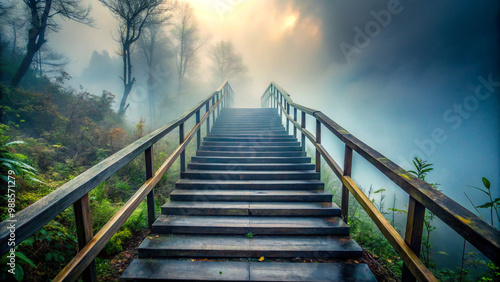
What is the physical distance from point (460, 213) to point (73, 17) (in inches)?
549

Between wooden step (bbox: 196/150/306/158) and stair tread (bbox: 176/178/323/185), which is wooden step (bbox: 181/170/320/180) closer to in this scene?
stair tread (bbox: 176/178/323/185)

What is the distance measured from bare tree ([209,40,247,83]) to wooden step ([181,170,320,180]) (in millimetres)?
23246

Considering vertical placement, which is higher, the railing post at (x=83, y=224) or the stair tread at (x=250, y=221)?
the railing post at (x=83, y=224)

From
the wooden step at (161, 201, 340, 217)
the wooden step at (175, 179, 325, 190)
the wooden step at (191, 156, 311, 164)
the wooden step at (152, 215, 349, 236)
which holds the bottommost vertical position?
the wooden step at (152, 215, 349, 236)

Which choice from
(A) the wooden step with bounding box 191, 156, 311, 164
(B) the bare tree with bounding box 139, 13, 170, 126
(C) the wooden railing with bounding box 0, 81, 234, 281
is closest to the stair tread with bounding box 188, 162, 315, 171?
(A) the wooden step with bounding box 191, 156, 311, 164

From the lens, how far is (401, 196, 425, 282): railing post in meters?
1.45

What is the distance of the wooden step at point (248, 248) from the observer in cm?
219

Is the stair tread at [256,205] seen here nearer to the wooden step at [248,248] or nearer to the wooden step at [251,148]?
the wooden step at [248,248]

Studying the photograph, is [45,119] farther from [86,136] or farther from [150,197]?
[150,197]

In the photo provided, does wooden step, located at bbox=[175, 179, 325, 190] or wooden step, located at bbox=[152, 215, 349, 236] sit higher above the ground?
wooden step, located at bbox=[175, 179, 325, 190]

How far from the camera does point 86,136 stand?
6.18m

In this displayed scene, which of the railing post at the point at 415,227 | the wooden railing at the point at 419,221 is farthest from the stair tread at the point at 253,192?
the railing post at the point at 415,227

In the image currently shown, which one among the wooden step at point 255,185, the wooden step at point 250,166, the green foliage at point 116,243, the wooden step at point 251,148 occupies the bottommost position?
the green foliage at point 116,243
